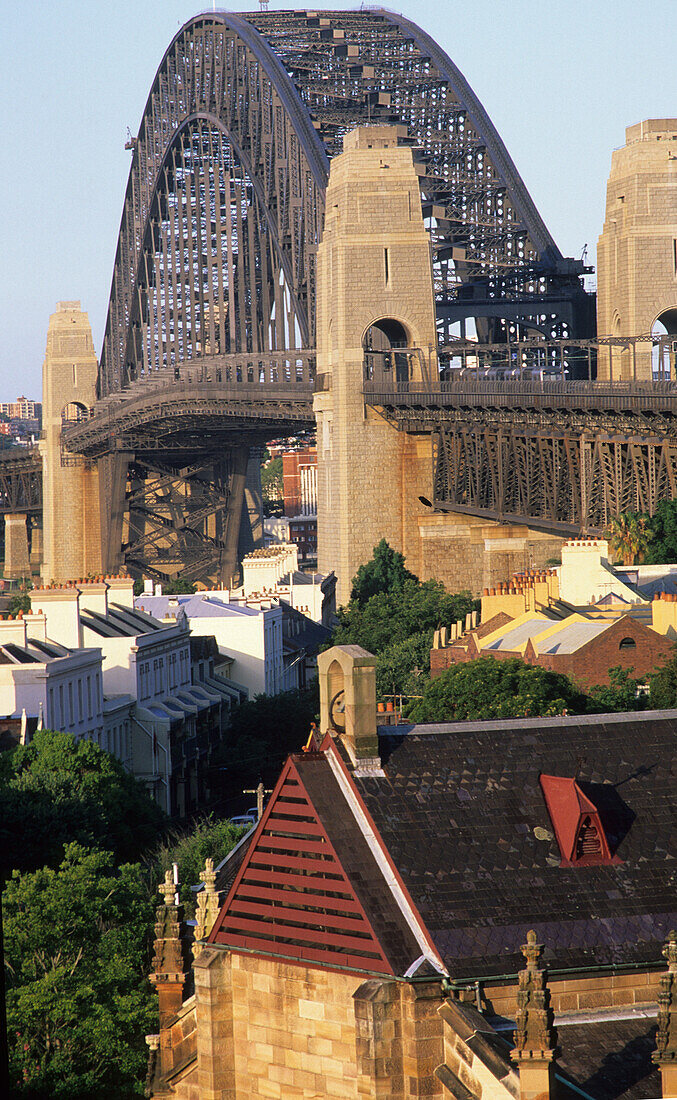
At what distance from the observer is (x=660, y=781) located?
24.0 meters

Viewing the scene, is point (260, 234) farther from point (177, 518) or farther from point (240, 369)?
point (177, 518)

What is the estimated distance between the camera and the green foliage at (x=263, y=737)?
65625 millimetres

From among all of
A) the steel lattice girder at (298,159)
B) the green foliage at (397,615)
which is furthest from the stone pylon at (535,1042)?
the steel lattice girder at (298,159)

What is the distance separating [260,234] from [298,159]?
1821cm

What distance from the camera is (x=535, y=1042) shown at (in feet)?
62.3

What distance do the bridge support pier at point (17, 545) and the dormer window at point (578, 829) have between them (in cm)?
16663

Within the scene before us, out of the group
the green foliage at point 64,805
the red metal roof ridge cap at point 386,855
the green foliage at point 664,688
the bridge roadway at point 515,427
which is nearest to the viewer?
the red metal roof ridge cap at point 386,855

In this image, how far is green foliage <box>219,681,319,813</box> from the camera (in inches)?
2584

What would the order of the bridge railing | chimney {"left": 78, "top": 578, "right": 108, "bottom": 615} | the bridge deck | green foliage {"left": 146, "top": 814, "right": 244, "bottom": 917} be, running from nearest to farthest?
green foliage {"left": 146, "top": 814, "right": 244, "bottom": 917} → chimney {"left": 78, "top": 578, "right": 108, "bottom": 615} → the bridge deck → the bridge railing

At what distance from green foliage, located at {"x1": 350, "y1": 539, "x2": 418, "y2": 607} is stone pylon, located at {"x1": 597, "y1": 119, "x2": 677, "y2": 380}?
13875 millimetres

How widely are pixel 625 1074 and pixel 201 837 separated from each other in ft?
75.3

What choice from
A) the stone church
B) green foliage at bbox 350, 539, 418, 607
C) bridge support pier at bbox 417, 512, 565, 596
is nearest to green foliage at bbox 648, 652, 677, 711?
the stone church

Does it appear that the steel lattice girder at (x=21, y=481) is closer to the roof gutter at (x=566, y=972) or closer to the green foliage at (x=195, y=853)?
the green foliage at (x=195, y=853)

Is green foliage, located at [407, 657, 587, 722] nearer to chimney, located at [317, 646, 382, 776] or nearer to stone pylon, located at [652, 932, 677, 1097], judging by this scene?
chimney, located at [317, 646, 382, 776]
